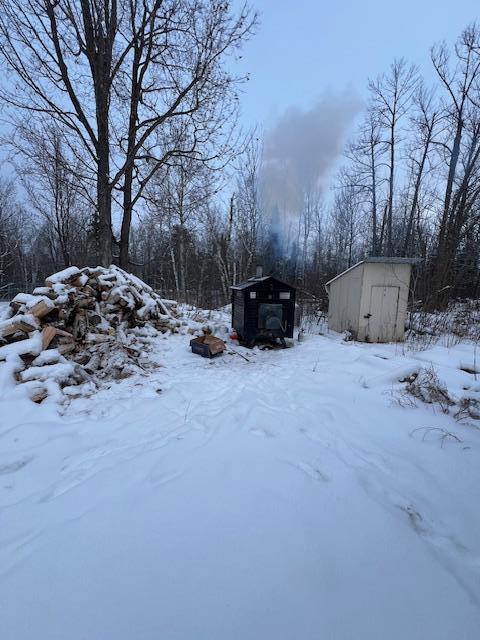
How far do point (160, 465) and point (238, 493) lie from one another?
777 millimetres

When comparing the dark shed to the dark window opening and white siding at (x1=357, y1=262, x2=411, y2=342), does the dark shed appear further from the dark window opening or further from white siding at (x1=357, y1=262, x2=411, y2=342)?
white siding at (x1=357, y1=262, x2=411, y2=342)

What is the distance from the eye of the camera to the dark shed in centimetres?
728

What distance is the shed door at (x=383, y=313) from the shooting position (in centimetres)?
863

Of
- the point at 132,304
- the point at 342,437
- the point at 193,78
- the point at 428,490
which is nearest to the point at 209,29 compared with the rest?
the point at 193,78

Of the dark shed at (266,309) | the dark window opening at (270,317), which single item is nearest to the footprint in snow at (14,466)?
the dark shed at (266,309)

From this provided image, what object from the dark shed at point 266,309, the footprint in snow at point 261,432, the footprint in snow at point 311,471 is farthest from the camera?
the dark shed at point 266,309

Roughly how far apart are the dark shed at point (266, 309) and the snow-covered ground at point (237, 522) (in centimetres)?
375

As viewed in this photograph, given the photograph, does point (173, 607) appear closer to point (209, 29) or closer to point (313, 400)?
point (313, 400)

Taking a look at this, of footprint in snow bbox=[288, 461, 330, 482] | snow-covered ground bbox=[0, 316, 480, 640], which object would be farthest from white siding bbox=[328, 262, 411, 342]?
footprint in snow bbox=[288, 461, 330, 482]

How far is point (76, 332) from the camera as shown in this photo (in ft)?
17.3

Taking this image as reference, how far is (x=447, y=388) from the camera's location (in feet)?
13.0

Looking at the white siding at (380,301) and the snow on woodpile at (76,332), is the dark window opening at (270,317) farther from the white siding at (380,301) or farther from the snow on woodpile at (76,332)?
the white siding at (380,301)

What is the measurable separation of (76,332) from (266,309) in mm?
4321

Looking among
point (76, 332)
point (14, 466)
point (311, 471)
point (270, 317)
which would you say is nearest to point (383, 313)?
point (270, 317)
